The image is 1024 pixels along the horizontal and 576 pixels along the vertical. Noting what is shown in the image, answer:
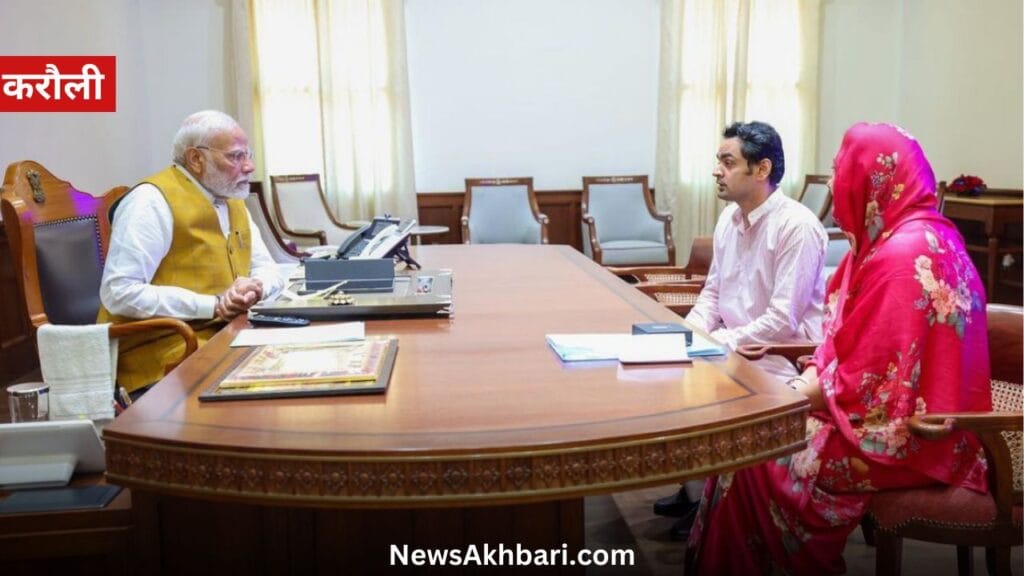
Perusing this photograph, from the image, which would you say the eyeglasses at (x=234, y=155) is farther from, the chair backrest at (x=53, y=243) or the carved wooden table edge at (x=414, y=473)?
the carved wooden table edge at (x=414, y=473)

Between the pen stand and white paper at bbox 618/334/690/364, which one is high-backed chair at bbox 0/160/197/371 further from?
white paper at bbox 618/334/690/364

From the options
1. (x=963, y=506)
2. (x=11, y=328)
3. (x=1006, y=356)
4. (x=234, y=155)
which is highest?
(x=234, y=155)

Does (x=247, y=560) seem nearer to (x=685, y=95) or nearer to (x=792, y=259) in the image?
(x=792, y=259)

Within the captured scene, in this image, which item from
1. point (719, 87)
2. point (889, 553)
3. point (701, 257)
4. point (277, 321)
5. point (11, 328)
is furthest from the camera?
point (719, 87)

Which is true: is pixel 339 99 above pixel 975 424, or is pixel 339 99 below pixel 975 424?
above

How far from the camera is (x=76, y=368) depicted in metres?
2.12

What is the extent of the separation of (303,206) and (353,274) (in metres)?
3.85

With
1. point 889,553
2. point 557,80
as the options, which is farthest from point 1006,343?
point 557,80

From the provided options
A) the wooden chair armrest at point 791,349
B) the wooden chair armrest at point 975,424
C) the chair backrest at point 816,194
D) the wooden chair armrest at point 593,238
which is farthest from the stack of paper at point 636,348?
the chair backrest at point 816,194

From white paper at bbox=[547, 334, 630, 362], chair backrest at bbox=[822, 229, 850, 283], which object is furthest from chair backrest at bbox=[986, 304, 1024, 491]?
chair backrest at bbox=[822, 229, 850, 283]

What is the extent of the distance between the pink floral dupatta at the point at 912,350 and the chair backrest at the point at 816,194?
4516 mm

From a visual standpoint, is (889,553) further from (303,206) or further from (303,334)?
(303,206)

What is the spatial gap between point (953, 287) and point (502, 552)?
0.98 meters

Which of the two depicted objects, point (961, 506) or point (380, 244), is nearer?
point (961, 506)
